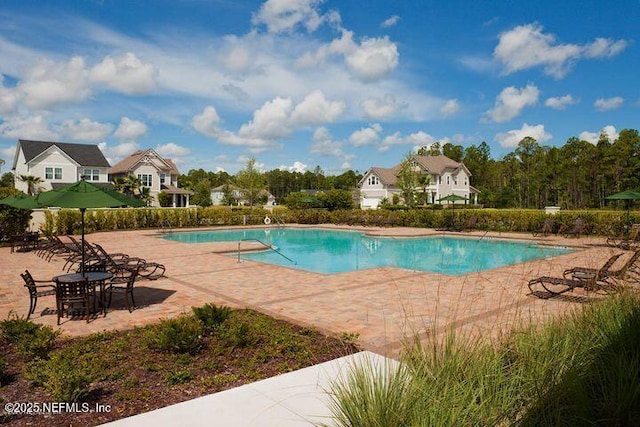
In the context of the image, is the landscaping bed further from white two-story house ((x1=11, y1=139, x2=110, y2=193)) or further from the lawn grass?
white two-story house ((x1=11, y1=139, x2=110, y2=193))

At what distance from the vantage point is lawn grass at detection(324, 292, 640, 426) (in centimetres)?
275

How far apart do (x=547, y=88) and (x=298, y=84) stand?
16829mm

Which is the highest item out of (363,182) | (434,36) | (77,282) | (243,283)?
(434,36)

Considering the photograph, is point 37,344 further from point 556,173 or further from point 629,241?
point 556,173

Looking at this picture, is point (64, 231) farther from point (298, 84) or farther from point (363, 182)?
point (363, 182)

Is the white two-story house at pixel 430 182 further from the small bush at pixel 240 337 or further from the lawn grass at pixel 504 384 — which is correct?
the lawn grass at pixel 504 384

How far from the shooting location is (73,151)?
4697 cm

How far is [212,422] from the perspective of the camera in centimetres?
357

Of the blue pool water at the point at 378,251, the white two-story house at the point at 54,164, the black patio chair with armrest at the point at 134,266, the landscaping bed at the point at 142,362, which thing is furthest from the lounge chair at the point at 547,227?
the white two-story house at the point at 54,164

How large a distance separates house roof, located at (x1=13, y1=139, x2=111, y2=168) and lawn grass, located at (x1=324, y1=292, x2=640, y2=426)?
166 feet

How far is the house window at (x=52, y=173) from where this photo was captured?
145 feet

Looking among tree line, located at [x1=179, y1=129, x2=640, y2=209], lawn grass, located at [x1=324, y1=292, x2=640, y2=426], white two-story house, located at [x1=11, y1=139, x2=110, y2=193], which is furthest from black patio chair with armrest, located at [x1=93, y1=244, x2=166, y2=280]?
tree line, located at [x1=179, y1=129, x2=640, y2=209]

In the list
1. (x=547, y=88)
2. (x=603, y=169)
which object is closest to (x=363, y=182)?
(x=603, y=169)

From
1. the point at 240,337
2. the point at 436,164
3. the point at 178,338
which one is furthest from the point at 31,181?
the point at 436,164
